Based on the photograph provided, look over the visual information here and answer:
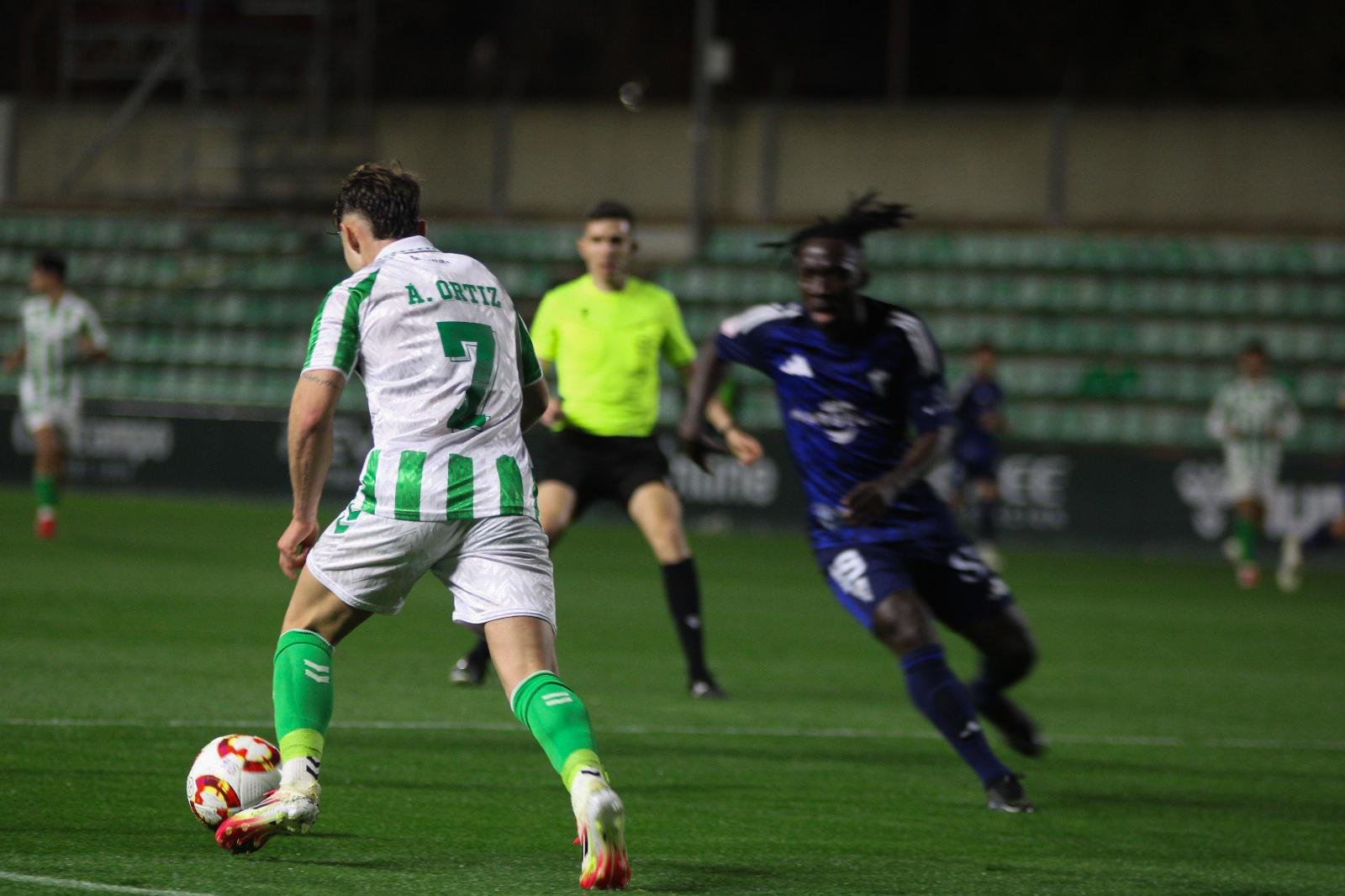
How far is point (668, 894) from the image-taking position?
533 cm

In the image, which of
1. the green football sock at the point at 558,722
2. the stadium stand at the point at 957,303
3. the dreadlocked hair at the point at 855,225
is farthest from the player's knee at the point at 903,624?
the stadium stand at the point at 957,303

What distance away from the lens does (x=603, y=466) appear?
9758 mm

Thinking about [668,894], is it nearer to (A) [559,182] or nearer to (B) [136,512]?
(B) [136,512]

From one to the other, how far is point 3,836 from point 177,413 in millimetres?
17899

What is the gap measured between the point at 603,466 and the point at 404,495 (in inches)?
176

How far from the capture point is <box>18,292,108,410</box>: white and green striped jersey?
17.1 m

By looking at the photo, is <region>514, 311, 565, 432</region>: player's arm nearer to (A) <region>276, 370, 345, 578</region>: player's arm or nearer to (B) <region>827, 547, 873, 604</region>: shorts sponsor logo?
(A) <region>276, 370, 345, 578</region>: player's arm

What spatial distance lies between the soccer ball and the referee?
3865mm

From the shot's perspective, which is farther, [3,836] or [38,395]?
[38,395]

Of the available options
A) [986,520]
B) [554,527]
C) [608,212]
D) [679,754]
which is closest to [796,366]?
[679,754]

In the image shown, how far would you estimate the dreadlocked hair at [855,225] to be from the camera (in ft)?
23.0

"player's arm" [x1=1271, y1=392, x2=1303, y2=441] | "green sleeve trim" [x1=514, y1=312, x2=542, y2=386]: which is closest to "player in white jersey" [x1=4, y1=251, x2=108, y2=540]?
"player's arm" [x1=1271, y1=392, x2=1303, y2=441]

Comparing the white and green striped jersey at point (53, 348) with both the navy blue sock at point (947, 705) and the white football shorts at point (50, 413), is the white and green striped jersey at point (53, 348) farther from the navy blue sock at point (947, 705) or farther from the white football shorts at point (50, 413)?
the navy blue sock at point (947, 705)

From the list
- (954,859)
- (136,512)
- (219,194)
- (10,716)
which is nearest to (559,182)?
(219,194)
